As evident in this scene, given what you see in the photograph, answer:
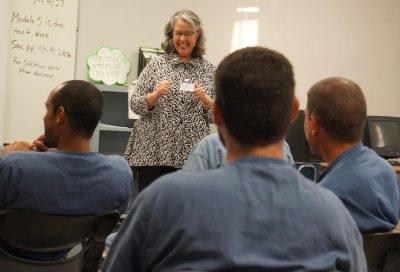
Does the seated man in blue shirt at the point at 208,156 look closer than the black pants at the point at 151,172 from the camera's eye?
Yes

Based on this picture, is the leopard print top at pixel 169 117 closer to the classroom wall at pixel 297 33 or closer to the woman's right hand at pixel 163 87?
the woman's right hand at pixel 163 87

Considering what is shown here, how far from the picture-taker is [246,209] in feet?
2.61

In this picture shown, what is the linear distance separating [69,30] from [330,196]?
304cm

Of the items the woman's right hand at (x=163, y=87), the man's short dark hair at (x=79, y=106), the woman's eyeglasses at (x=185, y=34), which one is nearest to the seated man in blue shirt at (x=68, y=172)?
the man's short dark hair at (x=79, y=106)

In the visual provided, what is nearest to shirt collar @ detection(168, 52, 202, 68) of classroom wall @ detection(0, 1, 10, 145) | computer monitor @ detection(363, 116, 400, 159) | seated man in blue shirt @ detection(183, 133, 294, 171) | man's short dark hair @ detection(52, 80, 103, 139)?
seated man in blue shirt @ detection(183, 133, 294, 171)

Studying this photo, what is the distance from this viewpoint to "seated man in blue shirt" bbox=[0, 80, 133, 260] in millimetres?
1479

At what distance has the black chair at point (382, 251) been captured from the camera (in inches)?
48.2

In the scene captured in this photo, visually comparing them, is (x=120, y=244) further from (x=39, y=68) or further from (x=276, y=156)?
(x=39, y=68)

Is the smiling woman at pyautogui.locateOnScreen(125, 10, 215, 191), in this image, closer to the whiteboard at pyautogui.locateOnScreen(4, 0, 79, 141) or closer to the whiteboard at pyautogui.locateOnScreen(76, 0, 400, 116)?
the whiteboard at pyautogui.locateOnScreen(4, 0, 79, 141)

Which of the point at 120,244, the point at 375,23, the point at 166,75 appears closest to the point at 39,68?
the point at 166,75

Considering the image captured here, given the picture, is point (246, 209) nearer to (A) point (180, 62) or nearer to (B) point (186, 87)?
(B) point (186, 87)

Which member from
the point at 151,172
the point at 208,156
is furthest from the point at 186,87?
the point at 208,156

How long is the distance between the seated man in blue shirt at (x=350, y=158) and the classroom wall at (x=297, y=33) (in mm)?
2414

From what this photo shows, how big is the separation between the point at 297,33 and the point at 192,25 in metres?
2.12
